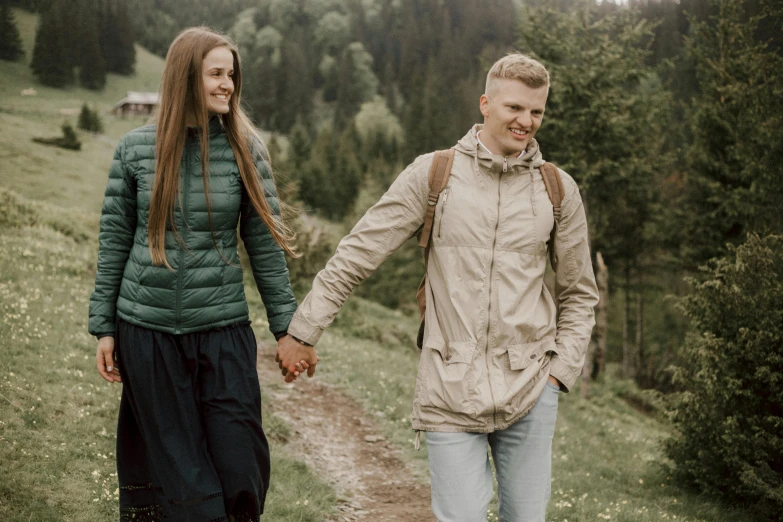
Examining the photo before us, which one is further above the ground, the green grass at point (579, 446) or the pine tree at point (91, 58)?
the pine tree at point (91, 58)

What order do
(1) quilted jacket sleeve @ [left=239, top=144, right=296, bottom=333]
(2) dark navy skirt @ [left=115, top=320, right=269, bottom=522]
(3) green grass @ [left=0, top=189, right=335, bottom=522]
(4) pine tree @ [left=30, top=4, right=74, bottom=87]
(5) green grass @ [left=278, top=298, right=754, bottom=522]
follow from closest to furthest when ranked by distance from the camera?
1. (2) dark navy skirt @ [left=115, top=320, right=269, bottom=522]
2. (1) quilted jacket sleeve @ [left=239, top=144, right=296, bottom=333]
3. (3) green grass @ [left=0, top=189, right=335, bottom=522]
4. (5) green grass @ [left=278, top=298, right=754, bottom=522]
5. (4) pine tree @ [left=30, top=4, right=74, bottom=87]

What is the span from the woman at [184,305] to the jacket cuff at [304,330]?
0.34 meters

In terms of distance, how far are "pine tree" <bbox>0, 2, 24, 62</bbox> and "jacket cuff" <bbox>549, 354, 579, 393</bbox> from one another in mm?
14523

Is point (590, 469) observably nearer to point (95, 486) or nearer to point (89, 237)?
point (95, 486)

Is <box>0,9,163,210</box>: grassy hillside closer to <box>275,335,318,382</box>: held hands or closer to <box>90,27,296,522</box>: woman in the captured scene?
<box>90,27,296,522</box>: woman

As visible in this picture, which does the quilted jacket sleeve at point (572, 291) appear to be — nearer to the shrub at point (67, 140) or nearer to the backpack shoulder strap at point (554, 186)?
the backpack shoulder strap at point (554, 186)

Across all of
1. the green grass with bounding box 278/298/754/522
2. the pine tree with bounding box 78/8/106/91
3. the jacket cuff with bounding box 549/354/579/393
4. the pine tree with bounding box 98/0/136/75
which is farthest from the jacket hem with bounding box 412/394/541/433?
the pine tree with bounding box 98/0/136/75

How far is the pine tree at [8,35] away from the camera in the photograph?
14.3 m

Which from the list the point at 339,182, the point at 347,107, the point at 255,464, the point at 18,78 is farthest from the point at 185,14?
the point at 255,464

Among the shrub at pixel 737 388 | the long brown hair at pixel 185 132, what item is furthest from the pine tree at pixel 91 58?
the long brown hair at pixel 185 132

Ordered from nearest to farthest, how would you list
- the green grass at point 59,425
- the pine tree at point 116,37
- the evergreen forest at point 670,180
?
the green grass at point 59,425 → the evergreen forest at point 670,180 → the pine tree at point 116,37

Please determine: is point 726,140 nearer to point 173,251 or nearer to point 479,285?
point 479,285

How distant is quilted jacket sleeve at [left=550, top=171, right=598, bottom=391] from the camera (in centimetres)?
363

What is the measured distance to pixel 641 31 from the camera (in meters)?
20.2
